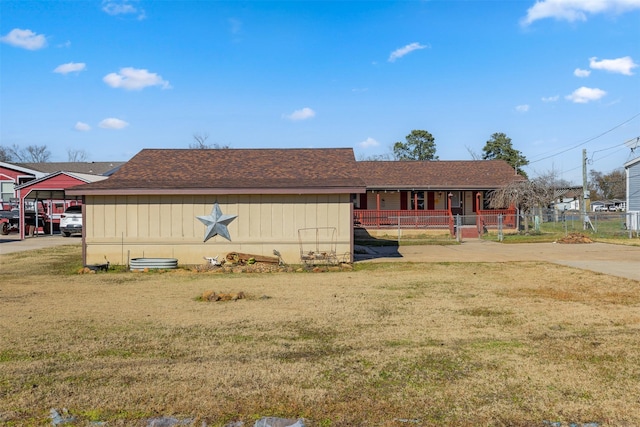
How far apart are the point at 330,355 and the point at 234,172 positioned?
40.5ft

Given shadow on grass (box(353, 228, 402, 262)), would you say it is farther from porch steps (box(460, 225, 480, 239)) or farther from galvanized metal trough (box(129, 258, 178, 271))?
galvanized metal trough (box(129, 258, 178, 271))

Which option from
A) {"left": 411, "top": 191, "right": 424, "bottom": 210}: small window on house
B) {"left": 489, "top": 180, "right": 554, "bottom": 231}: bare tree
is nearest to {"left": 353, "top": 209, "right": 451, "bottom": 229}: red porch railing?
{"left": 411, "top": 191, "right": 424, "bottom": 210}: small window on house


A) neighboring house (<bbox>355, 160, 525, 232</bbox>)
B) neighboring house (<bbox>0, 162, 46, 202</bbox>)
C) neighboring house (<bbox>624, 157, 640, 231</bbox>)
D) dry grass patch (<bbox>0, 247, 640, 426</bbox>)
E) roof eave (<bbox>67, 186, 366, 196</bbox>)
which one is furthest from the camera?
neighboring house (<bbox>0, 162, 46, 202</bbox>)

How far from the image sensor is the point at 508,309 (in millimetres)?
8750

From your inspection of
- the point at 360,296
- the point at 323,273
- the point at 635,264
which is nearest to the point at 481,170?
the point at 635,264

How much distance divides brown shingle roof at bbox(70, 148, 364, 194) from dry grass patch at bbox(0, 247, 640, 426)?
5059 millimetres

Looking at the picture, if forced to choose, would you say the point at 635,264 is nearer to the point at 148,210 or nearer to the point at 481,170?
the point at 148,210

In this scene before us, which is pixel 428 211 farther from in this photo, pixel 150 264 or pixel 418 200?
pixel 150 264

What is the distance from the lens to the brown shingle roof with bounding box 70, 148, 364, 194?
51.3ft

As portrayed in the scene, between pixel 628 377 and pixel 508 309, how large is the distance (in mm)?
3564

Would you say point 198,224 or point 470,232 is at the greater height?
point 198,224

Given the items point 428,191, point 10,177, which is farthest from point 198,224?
point 10,177

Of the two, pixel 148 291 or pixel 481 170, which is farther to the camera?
pixel 481 170

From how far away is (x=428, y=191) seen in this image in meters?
33.5
